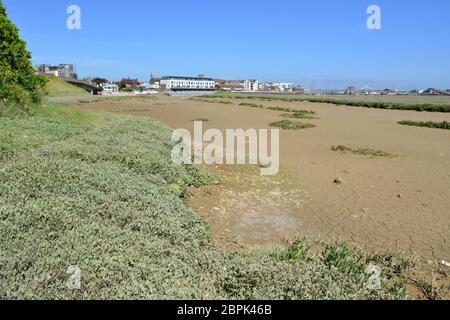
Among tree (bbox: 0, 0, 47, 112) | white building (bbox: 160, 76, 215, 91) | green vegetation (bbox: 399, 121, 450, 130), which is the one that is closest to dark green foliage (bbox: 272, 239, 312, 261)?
tree (bbox: 0, 0, 47, 112)

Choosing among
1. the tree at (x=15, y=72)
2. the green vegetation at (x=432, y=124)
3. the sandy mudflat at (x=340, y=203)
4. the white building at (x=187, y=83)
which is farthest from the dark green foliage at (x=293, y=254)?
the white building at (x=187, y=83)

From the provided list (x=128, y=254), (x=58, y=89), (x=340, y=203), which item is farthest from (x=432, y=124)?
(x=58, y=89)

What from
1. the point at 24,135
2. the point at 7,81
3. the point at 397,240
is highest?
the point at 7,81

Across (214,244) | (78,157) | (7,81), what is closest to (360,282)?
(214,244)

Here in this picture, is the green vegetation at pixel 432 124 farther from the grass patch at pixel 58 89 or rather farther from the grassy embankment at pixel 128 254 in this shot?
the grass patch at pixel 58 89

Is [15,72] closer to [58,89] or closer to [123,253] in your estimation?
[123,253]

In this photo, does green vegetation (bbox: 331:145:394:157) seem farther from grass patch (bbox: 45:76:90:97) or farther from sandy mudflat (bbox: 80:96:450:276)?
grass patch (bbox: 45:76:90:97)

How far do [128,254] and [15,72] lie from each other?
44.8ft

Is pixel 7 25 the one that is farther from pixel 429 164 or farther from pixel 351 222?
pixel 429 164

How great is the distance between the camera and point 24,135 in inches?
368

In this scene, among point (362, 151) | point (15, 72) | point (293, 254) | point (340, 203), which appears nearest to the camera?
point (293, 254)

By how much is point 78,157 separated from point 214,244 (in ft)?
12.0

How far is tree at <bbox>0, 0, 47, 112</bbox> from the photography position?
13.1 m

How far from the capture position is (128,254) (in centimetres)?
363
